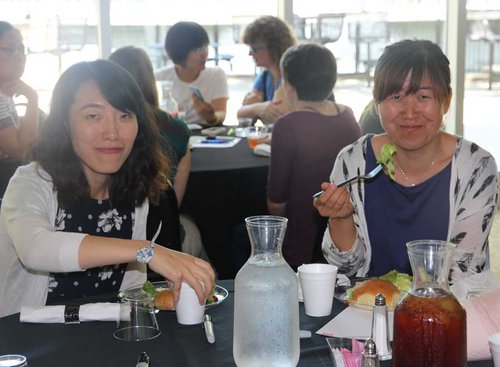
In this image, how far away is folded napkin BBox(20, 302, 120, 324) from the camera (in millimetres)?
1908

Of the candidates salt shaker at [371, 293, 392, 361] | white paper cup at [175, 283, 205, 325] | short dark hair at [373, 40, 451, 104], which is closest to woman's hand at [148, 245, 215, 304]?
white paper cup at [175, 283, 205, 325]

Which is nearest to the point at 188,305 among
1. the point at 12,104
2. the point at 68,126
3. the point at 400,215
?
the point at 68,126

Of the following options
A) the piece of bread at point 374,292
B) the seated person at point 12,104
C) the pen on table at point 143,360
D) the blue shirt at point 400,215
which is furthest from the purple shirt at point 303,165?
the pen on table at point 143,360

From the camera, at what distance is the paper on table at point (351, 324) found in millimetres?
1784

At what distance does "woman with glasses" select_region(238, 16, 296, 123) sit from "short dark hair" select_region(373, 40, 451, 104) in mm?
2943

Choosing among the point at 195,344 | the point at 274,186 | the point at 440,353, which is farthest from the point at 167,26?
the point at 440,353

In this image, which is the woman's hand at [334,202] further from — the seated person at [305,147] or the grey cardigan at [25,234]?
the seated person at [305,147]

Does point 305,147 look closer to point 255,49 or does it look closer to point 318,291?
point 318,291

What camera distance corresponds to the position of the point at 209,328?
1815mm

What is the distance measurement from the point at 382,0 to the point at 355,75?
0.68 metres

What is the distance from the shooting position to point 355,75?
268 inches

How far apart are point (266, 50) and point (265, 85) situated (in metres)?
0.28

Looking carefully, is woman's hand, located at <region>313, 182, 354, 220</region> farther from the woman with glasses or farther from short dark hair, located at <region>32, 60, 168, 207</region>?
the woman with glasses

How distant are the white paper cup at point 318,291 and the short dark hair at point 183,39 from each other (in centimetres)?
391
